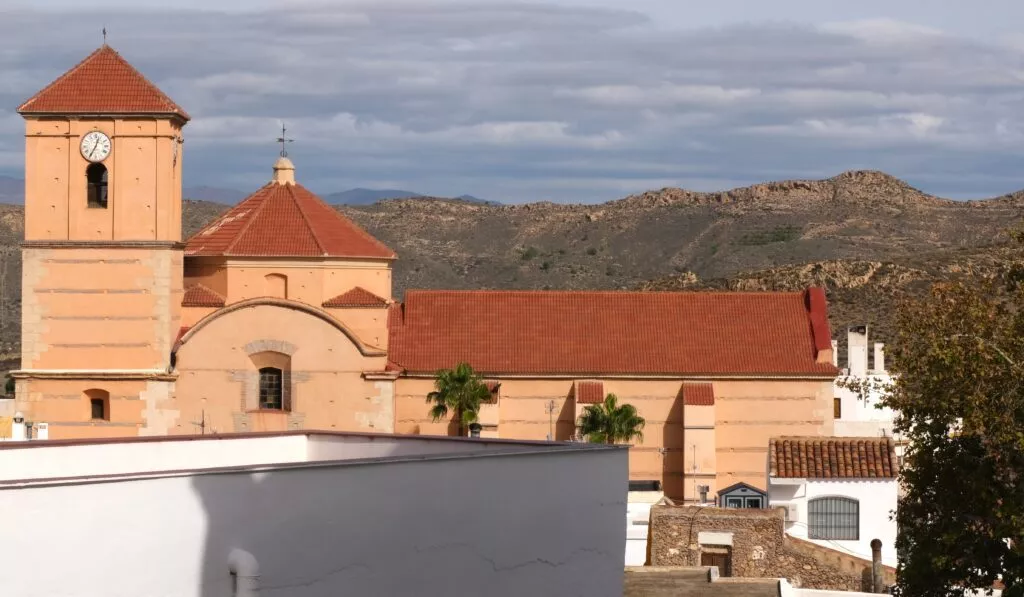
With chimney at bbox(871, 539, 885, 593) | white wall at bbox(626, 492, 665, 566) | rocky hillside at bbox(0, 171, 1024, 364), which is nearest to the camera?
chimney at bbox(871, 539, 885, 593)

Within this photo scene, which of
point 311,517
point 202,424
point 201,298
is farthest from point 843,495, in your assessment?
point 311,517

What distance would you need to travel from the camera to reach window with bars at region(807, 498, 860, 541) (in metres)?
37.2

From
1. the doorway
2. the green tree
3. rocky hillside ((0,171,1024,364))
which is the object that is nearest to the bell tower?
the doorway

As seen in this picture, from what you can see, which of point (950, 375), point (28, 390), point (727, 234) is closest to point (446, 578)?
point (950, 375)

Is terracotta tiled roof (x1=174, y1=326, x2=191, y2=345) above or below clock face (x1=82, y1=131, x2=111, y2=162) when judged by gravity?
below

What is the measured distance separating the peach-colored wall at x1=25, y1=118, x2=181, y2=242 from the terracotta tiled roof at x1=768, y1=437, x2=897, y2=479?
16.5m

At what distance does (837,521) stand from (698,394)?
9.35m

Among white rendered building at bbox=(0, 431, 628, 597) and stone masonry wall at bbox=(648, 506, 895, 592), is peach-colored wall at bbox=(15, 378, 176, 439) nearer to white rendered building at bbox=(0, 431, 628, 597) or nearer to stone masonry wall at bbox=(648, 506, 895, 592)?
stone masonry wall at bbox=(648, 506, 895, 592)

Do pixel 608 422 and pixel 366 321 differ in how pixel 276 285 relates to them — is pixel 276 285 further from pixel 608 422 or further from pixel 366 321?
pixel 608 422

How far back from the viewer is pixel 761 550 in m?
30.8

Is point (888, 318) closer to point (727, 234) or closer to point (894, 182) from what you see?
point (727, 234)

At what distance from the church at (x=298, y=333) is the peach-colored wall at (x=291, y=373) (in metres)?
0.04

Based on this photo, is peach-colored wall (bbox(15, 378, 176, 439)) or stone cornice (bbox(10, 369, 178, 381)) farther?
stone cornice (bbox(10, 369, 178, 381))

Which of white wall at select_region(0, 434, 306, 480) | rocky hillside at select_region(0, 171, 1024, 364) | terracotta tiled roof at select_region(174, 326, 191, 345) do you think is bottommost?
white wall at select_region(0, 434, 306, 480)
